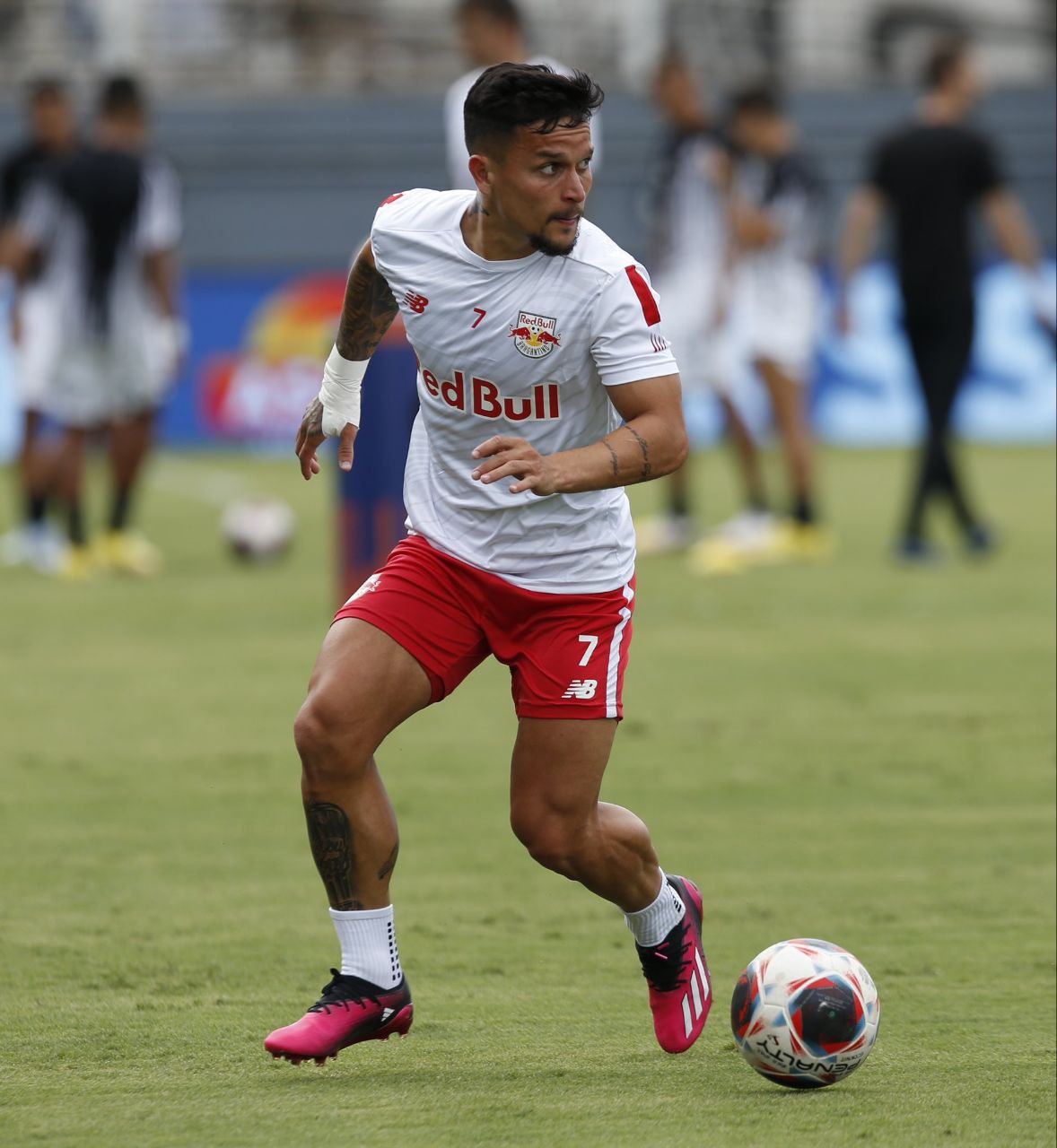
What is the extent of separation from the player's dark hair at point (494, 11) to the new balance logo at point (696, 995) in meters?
5.50

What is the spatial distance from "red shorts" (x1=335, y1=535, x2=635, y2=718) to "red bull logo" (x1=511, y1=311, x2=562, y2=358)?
532 mm

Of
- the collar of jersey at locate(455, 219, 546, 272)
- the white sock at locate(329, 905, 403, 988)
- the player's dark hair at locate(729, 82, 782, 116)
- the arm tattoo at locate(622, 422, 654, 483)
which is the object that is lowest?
the white sock at locate(329, 905, 403, 988)

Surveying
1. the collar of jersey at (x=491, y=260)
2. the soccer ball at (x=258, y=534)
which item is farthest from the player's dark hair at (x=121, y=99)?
the collar of jersey at (x=491, y=260)

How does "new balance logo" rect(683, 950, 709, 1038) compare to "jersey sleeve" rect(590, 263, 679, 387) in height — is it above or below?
below

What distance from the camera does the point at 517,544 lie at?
4613 mm

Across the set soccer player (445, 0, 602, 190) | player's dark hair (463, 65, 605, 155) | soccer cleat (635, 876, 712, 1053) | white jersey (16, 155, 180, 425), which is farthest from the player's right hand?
white jersey (16, 155, 180, 425)

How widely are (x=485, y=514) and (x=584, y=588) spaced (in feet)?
0.91

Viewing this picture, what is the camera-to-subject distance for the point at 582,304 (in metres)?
4.36

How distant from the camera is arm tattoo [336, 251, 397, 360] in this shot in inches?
189

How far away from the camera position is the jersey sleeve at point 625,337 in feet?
14.2

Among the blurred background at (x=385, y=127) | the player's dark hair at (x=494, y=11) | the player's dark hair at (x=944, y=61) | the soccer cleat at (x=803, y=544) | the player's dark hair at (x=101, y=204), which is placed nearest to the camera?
the player's dark hair at (x=494, y=11)

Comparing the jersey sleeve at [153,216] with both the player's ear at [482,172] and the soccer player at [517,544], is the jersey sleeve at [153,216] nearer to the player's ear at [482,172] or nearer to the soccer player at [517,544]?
the soccer player at [517,544]

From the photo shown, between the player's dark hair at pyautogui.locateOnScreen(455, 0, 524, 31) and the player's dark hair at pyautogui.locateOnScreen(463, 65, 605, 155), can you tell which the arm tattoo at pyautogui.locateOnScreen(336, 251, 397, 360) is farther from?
the player's dark hair at pyautogui.locateOnScreen(455, 0, 524, 31)

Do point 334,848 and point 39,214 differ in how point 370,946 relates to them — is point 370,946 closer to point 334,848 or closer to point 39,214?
point 334,848
